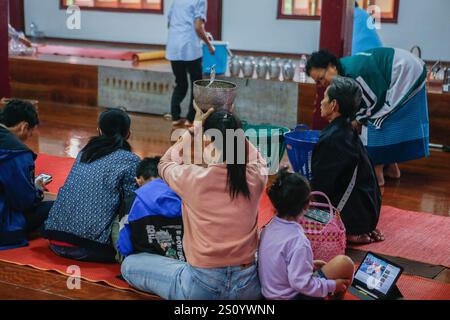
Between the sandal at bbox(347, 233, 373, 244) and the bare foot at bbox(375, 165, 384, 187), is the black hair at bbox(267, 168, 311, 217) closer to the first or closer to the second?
the sandal at bbox(347, 233, 373, 244)

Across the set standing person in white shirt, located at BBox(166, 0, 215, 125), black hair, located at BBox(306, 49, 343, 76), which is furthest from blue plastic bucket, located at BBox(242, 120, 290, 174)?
standing person in white shirt, located at BBox(166, 0, 215, 125)

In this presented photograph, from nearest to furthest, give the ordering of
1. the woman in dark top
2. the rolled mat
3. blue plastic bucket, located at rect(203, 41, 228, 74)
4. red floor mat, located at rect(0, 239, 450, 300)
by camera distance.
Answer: red floor mat, located at rect(0, 239, 450, 300)
the woman in dark top
blue plastic bucket, located at rect(203, 41, 228, 74)
the rolled mat

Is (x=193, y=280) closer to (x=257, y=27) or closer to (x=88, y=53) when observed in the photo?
(x=88, y=53)

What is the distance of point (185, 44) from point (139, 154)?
59.1 inches

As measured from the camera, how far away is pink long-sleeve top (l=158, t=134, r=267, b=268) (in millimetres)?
2836

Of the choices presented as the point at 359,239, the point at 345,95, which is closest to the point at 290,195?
the point at 345,95

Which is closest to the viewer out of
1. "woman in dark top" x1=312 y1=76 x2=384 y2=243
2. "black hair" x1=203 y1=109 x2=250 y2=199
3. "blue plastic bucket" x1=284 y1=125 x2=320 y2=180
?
"black hair" x1=203 y1=109 x2=250 y2=199

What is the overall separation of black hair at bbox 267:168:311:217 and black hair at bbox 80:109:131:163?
3.06ft

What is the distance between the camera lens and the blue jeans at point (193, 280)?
9.50ft

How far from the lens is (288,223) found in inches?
116
